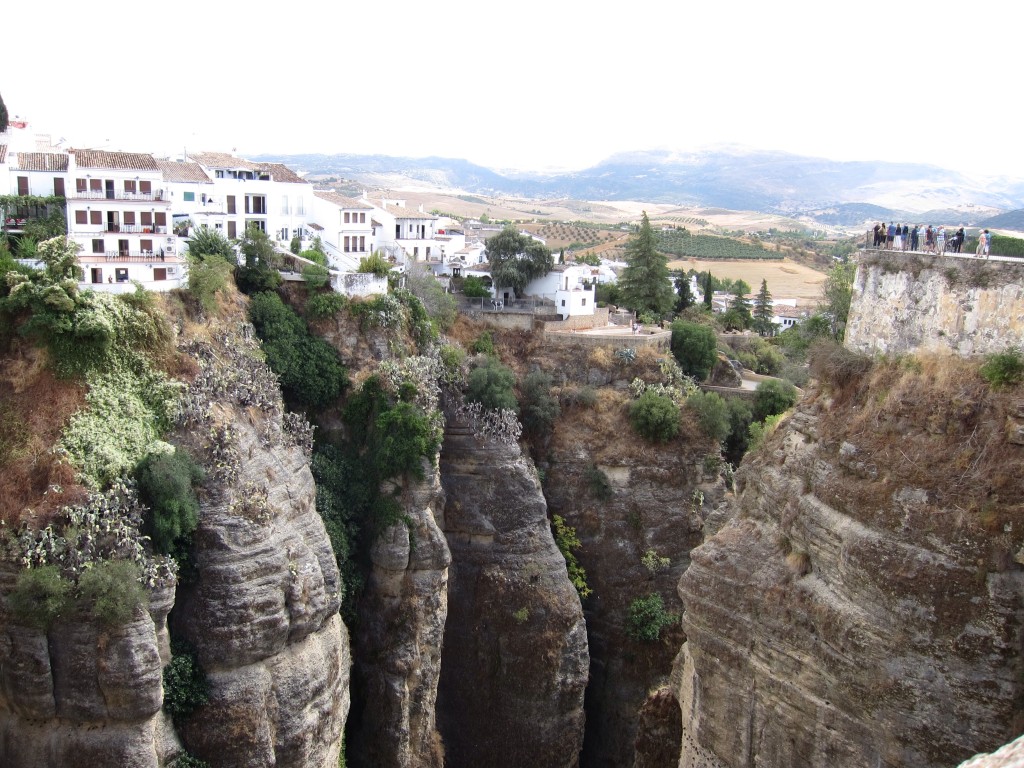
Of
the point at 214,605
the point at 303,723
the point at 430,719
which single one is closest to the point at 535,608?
the point at 430,719

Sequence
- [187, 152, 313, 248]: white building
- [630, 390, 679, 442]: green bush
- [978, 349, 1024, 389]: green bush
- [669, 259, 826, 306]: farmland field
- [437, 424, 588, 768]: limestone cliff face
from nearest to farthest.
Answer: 1. [978, 349, 1024, 389]: green bush
2. [437, 424, 588, 768]: limestone cliff face
3. [630, 390, 679, 442]: green bush
4. [187, 152, 313, 248]: white building
5. [669, 259, 826, 306]: farmland field

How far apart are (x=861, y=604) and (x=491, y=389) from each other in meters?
17.6

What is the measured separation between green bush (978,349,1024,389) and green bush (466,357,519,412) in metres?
18.1

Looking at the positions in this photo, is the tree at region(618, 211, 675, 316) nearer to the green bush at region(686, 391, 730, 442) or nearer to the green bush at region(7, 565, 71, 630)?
the green bush at region(686, 391, 730, 442)

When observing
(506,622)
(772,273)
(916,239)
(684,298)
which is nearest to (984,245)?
(916,239)

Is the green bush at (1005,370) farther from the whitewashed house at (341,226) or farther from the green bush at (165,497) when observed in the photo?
the whitewashed house at (341,226)

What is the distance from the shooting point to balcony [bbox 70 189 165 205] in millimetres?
28375

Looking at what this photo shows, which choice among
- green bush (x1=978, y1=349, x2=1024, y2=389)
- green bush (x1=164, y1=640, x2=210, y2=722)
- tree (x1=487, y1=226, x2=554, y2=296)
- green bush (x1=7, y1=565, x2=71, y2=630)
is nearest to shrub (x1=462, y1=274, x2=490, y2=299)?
tree (x1=487, y1=226, x2=554, y2=296)

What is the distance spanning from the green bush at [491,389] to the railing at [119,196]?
11.3m

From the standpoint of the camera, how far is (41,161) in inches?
1147

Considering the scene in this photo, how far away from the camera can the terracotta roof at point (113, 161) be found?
94.9 ft

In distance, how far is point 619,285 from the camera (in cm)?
4362

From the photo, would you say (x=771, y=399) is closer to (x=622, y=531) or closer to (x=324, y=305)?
(x=622, y=531)

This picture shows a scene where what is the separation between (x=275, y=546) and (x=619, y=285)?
24914 mm
